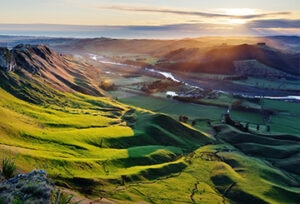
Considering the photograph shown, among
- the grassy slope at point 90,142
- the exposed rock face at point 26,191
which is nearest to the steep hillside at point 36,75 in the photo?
the grassy slope at point 90,142

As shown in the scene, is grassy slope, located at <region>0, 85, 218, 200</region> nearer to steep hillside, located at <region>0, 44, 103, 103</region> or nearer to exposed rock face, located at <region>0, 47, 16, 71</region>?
steep hillside, located at <region>0, 44, 103, 103</region>

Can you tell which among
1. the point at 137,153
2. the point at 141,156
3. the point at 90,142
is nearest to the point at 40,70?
the point at 90,142

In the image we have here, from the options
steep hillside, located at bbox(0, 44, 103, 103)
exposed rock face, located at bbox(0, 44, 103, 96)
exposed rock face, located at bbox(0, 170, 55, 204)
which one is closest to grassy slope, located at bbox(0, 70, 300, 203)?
steep hillside, located at bbox(0, 44, 103, 103)

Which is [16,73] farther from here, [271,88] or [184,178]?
[271,88]

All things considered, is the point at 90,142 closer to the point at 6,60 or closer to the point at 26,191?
the point at 26,191

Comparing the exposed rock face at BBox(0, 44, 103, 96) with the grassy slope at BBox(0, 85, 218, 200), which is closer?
the grassy slope at BBox(0, 85, 218, 200)

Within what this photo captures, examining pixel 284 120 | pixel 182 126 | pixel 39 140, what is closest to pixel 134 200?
pixel 39 140
